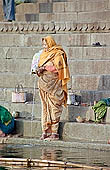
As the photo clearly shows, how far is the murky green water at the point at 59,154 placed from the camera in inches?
468

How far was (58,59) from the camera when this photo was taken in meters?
14.0

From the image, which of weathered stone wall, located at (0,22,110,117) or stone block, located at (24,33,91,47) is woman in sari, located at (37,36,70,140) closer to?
weathered stone wall, located at (0,22,110,117)

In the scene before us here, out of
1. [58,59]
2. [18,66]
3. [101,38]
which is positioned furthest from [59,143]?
[101,38]

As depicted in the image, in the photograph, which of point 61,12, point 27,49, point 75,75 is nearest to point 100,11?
point 61,12

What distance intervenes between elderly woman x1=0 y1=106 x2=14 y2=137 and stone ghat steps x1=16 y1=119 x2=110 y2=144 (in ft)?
0.83

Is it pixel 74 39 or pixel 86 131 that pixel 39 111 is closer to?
pixel 86 131

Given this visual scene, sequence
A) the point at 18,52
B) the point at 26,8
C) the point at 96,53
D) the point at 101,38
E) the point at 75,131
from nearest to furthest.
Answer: the point at 75,131 → the point at 96,53 → the point at 18,52 → the point at 101,38 → the point at 26,8

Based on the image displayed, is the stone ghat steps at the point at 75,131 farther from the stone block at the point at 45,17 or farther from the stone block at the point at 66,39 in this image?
the stone block at the point at 45,17

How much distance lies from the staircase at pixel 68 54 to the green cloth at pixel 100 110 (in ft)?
0.38

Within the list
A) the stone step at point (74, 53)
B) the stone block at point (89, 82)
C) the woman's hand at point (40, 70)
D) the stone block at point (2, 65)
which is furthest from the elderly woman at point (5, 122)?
the stone block at point (2, 65)

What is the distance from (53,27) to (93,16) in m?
2.06

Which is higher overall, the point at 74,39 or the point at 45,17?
the point at 45,17

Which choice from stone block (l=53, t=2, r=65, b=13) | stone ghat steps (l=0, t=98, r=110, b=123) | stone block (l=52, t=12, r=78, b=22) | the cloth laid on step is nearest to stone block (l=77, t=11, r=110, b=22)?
stone block (l=52, t=12, r=78, b=22)

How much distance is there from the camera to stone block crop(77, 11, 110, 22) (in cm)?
2106
